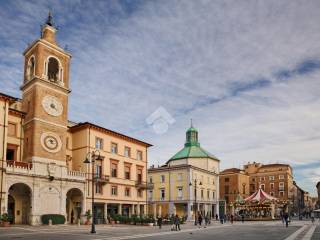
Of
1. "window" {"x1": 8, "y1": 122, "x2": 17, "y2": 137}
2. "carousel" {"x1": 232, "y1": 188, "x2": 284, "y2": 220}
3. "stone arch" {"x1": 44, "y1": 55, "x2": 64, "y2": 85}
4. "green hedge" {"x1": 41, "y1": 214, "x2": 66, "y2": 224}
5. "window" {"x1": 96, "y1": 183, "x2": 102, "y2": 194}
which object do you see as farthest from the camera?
"carousel" {"x1": 232, "y1": 188, "x2": 284, "y2": 220}

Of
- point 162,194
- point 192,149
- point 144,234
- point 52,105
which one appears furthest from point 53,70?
point 192,149

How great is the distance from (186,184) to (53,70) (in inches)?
1454

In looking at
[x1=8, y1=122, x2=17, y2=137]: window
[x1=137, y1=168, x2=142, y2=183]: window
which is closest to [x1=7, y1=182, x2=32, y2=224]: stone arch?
[x1=8, y1=122, x2=17, y2=137]: window

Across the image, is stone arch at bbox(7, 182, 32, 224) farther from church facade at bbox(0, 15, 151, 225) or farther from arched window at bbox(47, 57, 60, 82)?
arched window at bbox(47, 57, 60, 82)

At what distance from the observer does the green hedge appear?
128 feet

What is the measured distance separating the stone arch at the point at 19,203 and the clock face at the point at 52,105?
9.29m

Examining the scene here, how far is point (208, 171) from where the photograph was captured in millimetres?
79562

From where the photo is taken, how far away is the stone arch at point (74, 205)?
153 ft

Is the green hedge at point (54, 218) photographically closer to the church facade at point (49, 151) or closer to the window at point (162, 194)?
the church facade at point (49, 151)

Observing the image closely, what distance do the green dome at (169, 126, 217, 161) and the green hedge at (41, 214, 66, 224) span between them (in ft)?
144

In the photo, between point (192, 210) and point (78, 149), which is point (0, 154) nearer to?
point (78, 149)

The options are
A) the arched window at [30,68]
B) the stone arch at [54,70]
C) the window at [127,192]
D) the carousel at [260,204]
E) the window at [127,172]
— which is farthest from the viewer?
the carousel at [260,204]

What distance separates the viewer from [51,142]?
42.8 meters

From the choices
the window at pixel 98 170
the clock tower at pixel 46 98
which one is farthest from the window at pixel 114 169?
the clock tower at pixel 46 98
